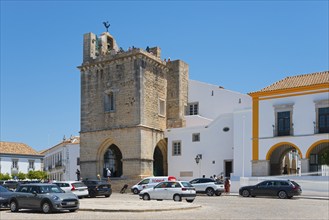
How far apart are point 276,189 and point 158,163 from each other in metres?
15.7

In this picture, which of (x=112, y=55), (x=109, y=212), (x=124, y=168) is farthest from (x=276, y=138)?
(x=109, y=212)

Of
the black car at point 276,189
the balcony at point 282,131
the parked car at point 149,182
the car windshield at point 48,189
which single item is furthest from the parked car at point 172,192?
the balcony at point 282,131

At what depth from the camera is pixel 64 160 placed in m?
54.8

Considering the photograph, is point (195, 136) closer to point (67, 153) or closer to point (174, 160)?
point (174, 160)

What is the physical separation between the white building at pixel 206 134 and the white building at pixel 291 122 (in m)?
1.80

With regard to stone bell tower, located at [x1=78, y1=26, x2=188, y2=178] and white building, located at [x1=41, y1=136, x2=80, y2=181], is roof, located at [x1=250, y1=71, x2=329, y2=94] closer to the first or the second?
stone bell tower, located at [x1=78, y1=26, x2=188, y2=178]

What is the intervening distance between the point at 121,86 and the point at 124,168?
6.82m

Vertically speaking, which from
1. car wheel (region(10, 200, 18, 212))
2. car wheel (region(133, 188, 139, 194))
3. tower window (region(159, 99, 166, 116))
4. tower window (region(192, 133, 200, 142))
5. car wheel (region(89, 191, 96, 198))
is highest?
tower window (region(159, 99, 166, 116))

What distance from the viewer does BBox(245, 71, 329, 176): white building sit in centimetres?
3048

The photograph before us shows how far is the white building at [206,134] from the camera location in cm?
3550

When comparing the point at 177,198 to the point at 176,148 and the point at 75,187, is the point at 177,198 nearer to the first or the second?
the point at 75,187

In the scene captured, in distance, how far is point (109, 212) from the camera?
16844 mm

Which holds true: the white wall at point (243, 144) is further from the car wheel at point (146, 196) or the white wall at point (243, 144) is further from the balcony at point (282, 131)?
the car wheel at point (146, 196)

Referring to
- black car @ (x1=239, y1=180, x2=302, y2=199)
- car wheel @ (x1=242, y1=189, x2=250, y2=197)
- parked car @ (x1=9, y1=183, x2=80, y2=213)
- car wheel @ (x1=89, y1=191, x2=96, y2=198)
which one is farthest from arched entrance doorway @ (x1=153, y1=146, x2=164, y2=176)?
parked car @ (x1=9, y1=183, x2=80, y2=213)
